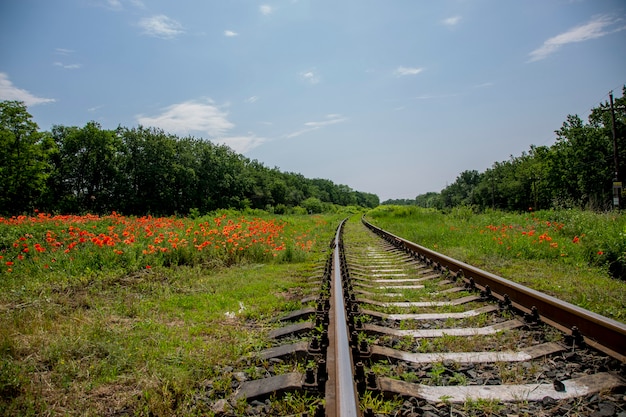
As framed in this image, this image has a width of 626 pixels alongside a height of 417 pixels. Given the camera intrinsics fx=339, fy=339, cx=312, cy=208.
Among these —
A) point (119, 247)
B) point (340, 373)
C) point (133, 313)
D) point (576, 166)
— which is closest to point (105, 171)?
point (119, 247)

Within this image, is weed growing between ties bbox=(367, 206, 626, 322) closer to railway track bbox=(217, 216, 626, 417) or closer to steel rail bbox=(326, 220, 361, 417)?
railway track bbox=(217, 216, 626, 417)

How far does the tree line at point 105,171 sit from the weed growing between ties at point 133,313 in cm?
3676

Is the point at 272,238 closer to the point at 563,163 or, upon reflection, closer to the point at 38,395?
the point at 38,395

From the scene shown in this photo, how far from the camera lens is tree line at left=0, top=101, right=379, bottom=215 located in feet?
117

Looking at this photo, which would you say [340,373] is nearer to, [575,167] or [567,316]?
[567,316]

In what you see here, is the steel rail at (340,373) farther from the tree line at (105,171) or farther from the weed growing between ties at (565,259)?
the tree line at (105,171)

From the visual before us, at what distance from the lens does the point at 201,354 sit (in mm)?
2652

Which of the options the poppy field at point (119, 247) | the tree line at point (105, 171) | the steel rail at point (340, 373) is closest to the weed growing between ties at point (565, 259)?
the steel rail at point (340, 373)

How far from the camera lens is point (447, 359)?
244 centimetres

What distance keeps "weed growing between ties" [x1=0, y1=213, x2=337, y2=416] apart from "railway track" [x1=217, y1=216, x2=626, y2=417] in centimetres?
45

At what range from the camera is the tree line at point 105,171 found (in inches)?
1404

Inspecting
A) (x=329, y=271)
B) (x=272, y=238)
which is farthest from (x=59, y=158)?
(x=329, y=271)

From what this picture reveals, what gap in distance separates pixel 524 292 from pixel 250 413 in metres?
2.88

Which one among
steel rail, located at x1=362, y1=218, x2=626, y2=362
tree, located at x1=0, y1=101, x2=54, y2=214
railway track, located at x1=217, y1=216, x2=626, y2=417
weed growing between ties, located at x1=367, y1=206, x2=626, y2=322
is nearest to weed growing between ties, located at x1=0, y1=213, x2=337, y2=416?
railway track, located at x1=217, y1=216, x2=626, y2=417
